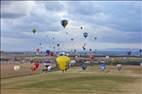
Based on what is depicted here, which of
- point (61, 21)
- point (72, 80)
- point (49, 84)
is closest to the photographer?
point (49, 84)

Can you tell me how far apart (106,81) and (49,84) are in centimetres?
813

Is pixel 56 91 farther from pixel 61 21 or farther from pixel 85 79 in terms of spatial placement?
pixel 61 21

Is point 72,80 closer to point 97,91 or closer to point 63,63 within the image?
point 63,63

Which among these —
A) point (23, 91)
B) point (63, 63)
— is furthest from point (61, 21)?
point (23, 91)

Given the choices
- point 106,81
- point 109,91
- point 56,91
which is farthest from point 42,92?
point 106,81

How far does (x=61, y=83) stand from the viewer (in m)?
50.2

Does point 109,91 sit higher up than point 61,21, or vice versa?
point 61,21

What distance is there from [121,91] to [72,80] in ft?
38.7

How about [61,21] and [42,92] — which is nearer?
[42,92]

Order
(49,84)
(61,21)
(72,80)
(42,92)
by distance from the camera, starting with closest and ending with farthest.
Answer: (42,92)
(49,84)
(72,80)
(61,21)

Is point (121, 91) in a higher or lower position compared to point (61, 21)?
lower

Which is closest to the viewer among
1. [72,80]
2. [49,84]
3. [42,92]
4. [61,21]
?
[42,92]

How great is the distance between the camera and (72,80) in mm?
53188

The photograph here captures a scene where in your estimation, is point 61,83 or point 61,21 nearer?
point 61,83
